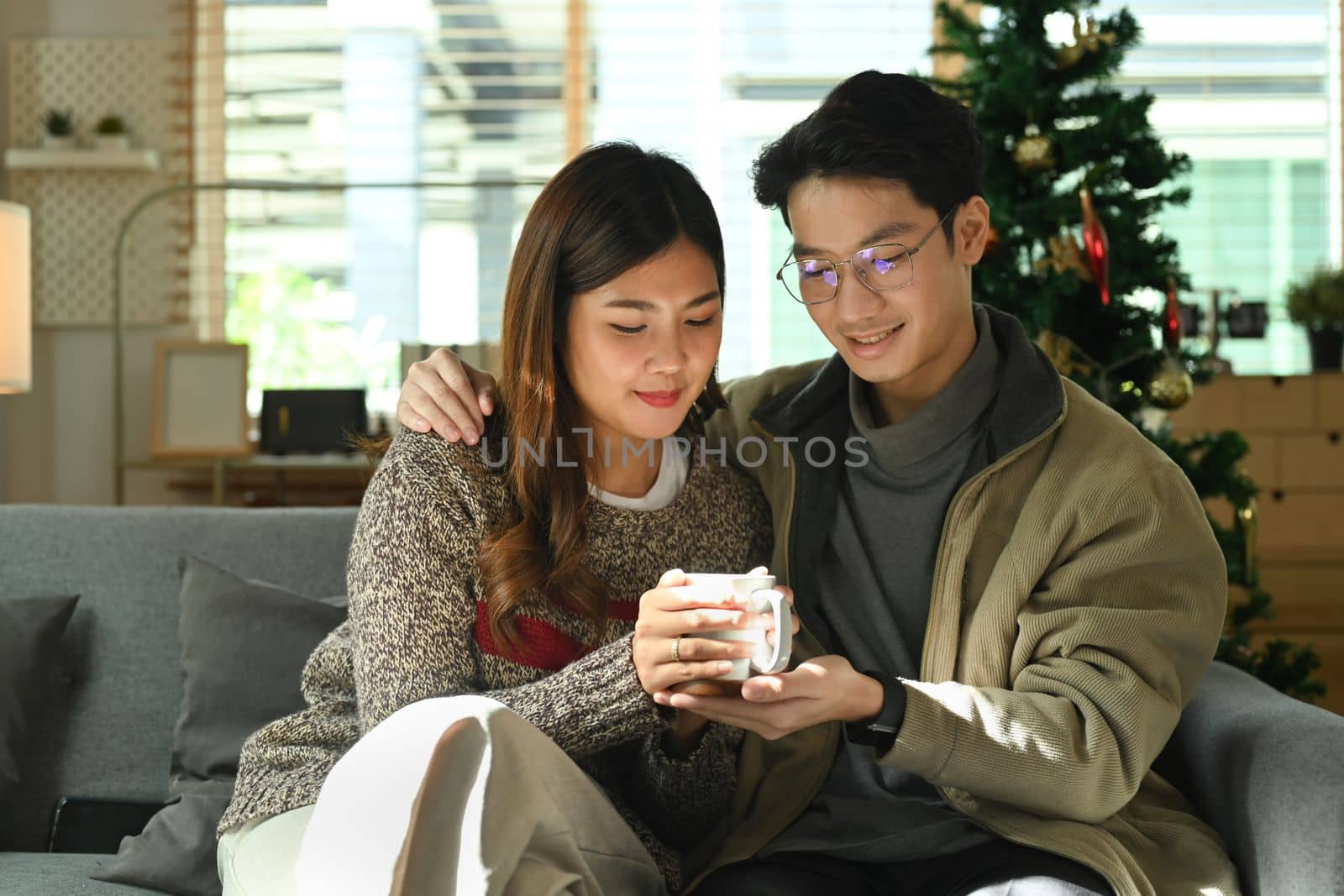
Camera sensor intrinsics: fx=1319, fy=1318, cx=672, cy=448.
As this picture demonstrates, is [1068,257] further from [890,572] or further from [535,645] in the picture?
[535,645]

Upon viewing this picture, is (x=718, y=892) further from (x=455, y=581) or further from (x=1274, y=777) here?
(x=1274, y=777)

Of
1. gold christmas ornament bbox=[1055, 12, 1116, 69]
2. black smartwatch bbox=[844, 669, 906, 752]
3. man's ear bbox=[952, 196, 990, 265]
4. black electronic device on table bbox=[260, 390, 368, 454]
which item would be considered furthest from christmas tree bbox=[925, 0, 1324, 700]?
black electronic device on table bbox=[260, 390, 368, 454]

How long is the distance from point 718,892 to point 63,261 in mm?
3685

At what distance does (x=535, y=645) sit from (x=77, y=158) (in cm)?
340

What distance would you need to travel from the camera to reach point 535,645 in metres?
1.46

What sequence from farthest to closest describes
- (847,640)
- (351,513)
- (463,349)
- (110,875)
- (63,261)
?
1. (63,261)
2. (463,349)
3. (351,513)
4. (110,875)
5. (847,640)

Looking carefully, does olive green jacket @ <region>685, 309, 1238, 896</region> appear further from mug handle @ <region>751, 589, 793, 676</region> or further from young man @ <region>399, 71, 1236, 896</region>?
mug handle @ <region>751, 589, 793, 676</region>

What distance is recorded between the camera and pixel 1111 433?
1.45 meters

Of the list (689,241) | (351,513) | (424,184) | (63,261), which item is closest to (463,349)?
(424,184)

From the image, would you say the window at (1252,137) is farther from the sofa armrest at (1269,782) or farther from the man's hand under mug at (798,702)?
the man's hand under mug at (798,702)

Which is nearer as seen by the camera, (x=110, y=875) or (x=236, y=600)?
(x=110, y=875)

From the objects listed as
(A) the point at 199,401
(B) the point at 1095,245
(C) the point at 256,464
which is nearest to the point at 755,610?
(B) the point at 1095,245

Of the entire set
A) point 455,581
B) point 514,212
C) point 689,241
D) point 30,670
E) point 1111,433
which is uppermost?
point 514,212

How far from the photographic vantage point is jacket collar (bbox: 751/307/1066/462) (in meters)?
1.46
